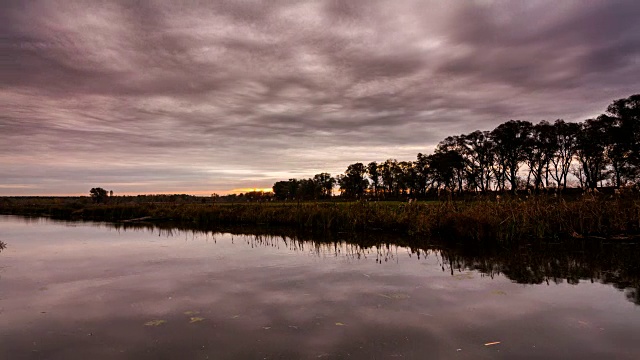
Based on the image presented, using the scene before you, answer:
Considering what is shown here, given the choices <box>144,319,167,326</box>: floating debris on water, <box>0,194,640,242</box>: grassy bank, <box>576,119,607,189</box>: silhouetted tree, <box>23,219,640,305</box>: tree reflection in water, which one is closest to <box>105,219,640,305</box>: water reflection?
<box>23,219,640,305</box>: tree reflection in water

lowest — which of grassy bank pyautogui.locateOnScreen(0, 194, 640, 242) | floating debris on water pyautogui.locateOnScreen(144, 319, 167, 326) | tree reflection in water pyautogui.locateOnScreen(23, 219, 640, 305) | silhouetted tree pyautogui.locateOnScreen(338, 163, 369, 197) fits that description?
floating debris on water pyautogui.locateOnScreen(144, 319, 167, 326)

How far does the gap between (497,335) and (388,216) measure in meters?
15.2

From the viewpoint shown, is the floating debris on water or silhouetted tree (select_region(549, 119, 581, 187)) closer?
the floating debris on water

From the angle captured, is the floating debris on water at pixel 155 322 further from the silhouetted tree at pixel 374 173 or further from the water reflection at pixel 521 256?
the silhouetted tree at pixel 374 173

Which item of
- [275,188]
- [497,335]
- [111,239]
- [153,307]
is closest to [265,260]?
[153,307]

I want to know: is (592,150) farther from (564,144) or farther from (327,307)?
(327,307)

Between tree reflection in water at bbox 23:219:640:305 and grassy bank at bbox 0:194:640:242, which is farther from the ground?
grassy bank at bbox 0:194:640:242

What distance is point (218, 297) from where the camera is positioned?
8.65 metres

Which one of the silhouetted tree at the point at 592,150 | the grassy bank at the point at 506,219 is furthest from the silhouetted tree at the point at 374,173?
the grassy bank at the point at 506,219

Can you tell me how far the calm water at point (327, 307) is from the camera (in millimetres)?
5770

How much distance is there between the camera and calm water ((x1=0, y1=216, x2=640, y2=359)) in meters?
5.77

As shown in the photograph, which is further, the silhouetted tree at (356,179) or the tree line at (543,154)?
the silhouetted tree at (356,179)

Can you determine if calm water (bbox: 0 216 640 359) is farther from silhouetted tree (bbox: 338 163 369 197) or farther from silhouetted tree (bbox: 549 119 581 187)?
silhouetted tree (bbox: 338 163 369 197)

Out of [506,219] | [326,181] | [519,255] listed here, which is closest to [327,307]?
[519,255]
